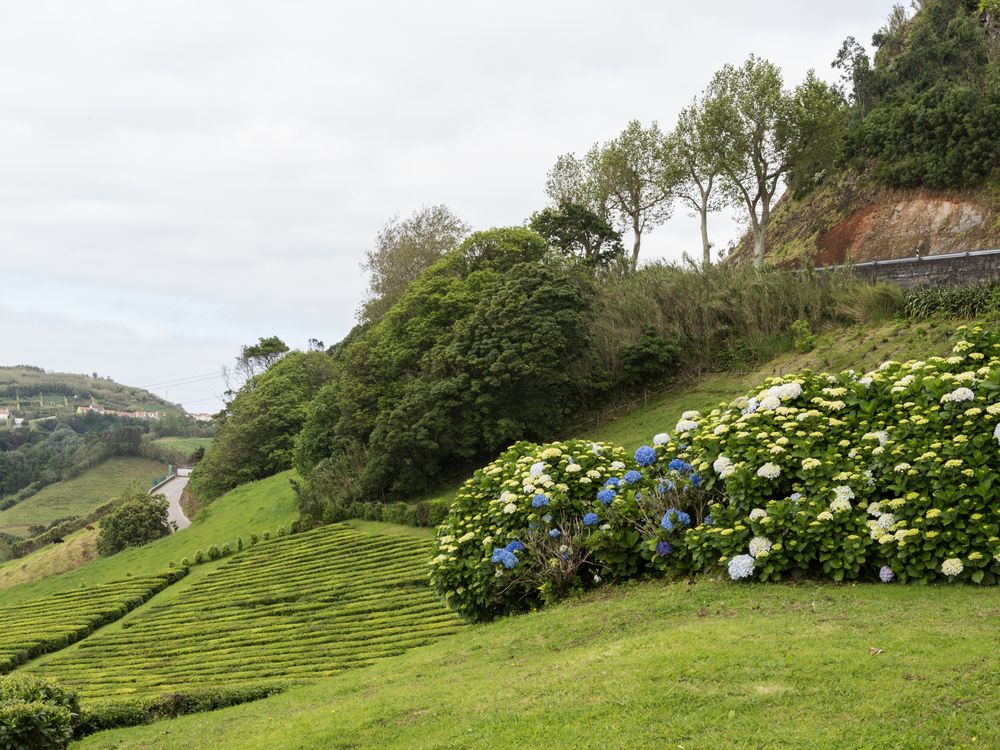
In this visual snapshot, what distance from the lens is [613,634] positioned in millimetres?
7250

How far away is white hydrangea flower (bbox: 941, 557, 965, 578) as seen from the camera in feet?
22.4

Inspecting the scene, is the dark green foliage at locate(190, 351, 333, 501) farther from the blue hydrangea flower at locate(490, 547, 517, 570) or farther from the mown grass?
the blue hydrangea flower at locate(490, 547, 517, 570)

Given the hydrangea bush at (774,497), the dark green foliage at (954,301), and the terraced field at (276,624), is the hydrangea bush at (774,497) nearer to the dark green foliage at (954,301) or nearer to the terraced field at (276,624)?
the terraced field at (276,624)

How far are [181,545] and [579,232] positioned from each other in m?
22.4

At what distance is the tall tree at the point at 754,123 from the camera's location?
3234 centimetres

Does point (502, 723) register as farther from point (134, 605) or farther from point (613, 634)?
point (134, 605)

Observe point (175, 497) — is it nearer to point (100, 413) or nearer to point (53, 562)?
point (53, 562)

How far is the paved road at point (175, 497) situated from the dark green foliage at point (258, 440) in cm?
255

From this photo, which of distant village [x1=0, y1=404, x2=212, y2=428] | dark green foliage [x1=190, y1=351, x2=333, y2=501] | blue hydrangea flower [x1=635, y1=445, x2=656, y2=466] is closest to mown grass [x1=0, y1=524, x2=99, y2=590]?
dark green foliage [x1=190, y1=351, x2=333, y2=501]

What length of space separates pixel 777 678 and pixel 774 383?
4.88 metres

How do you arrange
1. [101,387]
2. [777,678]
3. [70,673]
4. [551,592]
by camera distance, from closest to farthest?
[777,678]
[551,592]
[70,673]
[101,387]

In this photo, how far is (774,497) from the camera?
8.28 metres

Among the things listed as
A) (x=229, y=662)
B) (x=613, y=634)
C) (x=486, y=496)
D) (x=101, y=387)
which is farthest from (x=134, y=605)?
(x=101, y=387)

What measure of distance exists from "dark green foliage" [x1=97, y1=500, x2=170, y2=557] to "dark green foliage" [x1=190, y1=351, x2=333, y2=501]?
733cm
